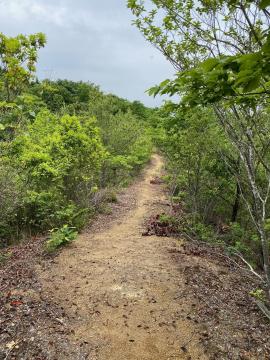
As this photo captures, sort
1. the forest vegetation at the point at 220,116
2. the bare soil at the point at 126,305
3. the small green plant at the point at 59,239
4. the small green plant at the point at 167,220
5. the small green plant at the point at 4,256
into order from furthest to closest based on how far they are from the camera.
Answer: the small green plant at the point at 167,220
the small green plant at the point at 59,239
the small green plant at the point at 4,256
the bare soil at the point at 126,305
the forest vegetation at the point at 220,116

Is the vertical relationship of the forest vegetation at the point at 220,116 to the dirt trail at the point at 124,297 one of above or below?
above

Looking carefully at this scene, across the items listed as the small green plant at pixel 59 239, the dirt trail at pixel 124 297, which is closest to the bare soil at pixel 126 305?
the dirt trail at pixel 124 297

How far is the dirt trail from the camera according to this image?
454 centimetres

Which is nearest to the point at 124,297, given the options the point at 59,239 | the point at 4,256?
the point at 59,239

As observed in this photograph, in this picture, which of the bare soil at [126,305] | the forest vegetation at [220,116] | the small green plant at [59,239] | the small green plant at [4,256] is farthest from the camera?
the small green plant at [59,239]

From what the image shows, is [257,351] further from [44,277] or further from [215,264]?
[44,277]

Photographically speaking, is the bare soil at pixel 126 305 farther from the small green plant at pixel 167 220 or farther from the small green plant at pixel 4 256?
the small green plant at pixel 167 220

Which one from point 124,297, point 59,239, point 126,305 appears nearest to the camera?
point 126,305

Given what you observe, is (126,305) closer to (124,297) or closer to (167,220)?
(124,297)

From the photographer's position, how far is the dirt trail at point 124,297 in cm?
454

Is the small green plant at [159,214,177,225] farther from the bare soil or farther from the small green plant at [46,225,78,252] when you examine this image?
the small green plant at [46,225,78,252]

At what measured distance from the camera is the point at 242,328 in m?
5.04

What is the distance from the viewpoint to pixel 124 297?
568cm

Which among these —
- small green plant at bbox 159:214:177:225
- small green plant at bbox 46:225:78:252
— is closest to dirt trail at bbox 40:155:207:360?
small green plant at bbox 46:225:78:252
